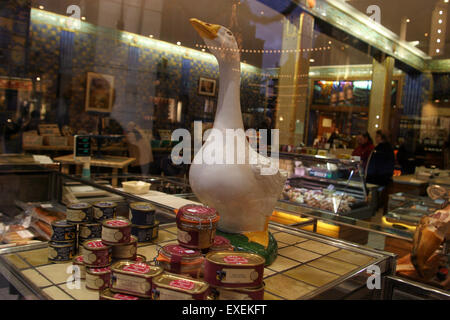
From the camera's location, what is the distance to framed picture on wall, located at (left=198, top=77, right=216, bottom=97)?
2.00m

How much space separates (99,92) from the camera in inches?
136

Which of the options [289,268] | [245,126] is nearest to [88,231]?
[289,268]

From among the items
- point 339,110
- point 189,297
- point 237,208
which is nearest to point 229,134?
point 237,208

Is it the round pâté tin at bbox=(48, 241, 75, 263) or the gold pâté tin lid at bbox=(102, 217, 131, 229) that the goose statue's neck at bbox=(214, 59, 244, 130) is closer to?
the gold pâté tin lid at bbox=(102, 217, 131, 229)

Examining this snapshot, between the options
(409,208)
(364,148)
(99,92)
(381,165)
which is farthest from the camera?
(364,148)

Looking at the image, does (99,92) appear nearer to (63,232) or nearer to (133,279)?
(63,232)

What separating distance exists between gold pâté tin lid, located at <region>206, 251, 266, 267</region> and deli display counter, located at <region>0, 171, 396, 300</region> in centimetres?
11

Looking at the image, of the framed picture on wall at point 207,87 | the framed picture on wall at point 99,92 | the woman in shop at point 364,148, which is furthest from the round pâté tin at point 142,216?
the woman in shop at point 364,148

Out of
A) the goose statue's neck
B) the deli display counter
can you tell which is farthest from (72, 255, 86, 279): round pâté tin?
the goose statue's neck

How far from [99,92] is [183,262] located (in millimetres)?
2971

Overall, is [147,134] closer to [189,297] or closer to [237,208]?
[237,208]

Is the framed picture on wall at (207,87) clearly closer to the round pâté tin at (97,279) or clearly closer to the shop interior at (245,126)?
the shop interior at (245,126)
